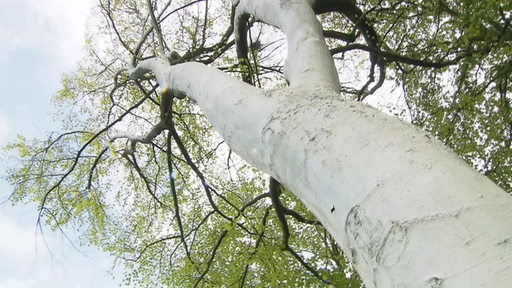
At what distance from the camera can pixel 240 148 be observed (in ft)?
6.12

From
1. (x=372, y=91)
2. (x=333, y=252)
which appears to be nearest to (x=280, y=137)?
(x=372, y=91)

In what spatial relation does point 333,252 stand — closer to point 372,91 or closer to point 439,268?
point 372,91

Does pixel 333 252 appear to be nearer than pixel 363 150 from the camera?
No

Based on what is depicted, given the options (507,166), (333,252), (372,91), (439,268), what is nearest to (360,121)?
(439,268)

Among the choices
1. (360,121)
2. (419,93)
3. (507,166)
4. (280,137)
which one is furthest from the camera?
(419,93)

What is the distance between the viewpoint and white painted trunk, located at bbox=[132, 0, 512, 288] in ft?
2.58

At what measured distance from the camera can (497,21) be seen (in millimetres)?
6168


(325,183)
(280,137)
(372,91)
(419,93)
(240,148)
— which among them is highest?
(419,93)

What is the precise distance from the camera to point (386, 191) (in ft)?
3.14

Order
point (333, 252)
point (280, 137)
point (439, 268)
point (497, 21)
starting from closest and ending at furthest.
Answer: point (439, 268)
point (280, 137)
point (497, 21)
point (333, 252)

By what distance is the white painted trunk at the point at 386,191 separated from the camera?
2.58ft

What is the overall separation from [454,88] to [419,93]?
2.18 ft

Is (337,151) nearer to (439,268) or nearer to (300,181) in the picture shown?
(300,181)

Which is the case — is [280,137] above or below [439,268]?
above
